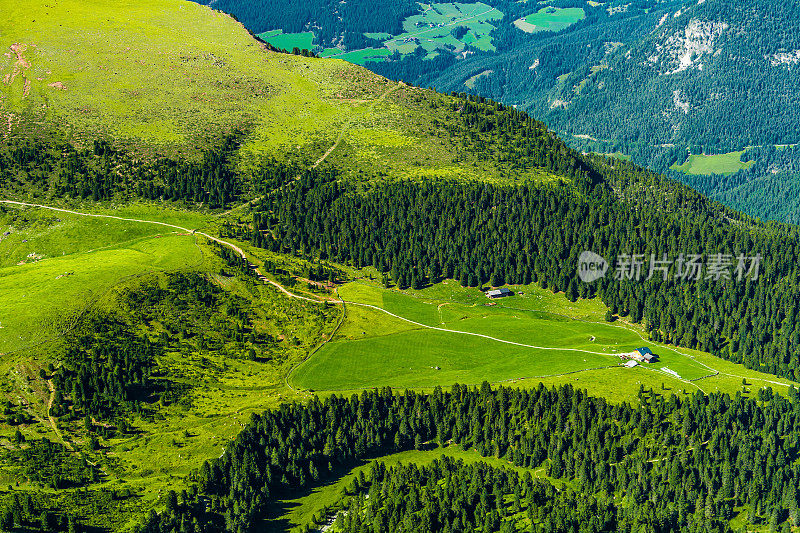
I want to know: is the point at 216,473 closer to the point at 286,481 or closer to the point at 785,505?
the point at 286,481

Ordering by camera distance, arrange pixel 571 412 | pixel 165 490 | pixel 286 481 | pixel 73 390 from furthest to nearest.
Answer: pixel 571 412 → pixel 73 390 → pixel 286 481 → pixel 165 490

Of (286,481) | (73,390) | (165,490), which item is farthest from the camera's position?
(73,390)

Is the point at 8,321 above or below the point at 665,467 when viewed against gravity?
above

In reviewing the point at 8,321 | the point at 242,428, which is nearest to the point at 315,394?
the point at 242,428

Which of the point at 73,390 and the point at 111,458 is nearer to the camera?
the point at 111,458

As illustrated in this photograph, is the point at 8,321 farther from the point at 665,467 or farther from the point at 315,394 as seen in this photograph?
the point at 665,467

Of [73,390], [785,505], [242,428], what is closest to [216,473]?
[242,428]

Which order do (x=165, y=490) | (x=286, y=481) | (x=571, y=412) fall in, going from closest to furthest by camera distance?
(x=165, y=490) → (x=286, y=481) → (x=571, y=412)

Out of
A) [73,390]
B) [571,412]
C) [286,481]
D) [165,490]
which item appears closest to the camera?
[165,490]

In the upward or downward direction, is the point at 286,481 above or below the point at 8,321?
below
